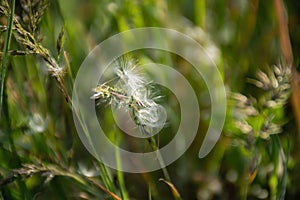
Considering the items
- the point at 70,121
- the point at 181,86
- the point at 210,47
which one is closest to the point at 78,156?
the point at 70,121

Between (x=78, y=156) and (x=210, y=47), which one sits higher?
(x=210, y=47)

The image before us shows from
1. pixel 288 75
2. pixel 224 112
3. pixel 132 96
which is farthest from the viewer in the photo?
pixel 224 112

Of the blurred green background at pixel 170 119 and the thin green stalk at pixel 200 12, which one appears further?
the thin green stalk at pixel 200 12

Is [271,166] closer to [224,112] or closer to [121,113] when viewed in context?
[224,112]

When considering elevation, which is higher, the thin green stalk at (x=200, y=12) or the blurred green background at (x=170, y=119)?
the thin green stalk at (x=200, y=12)

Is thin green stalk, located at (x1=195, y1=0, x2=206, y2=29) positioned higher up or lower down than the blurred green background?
higher up

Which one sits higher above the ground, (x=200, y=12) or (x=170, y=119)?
(x=200, y=12)

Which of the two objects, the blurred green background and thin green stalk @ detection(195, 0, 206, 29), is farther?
thin green stalk @ detection(195, 0, 206, 29)

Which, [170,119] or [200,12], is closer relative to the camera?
[170,119]
